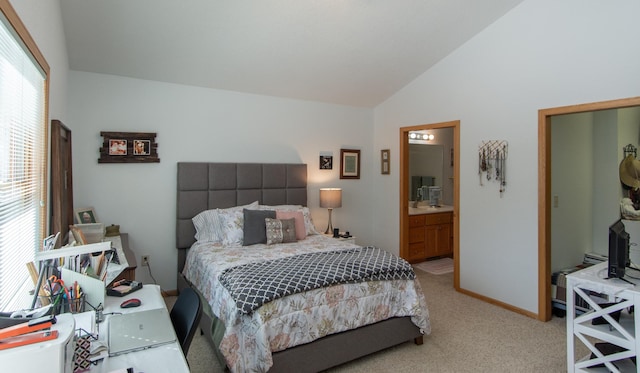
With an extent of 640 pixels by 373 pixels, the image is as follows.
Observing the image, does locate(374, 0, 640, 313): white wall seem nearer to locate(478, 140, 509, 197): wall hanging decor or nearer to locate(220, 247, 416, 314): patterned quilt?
locate(478, 140, 509, 197): wall hanging decor

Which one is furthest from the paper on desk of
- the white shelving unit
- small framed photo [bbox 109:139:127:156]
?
the white shelving unit

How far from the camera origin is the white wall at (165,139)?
138 inches

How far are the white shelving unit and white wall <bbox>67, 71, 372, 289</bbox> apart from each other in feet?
10.3

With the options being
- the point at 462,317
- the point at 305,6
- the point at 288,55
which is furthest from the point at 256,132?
the point at 462,317

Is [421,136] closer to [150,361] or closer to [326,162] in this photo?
[326,162]

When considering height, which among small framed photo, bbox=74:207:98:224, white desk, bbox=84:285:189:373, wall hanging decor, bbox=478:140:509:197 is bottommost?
white desk, bbox=84:285:189:373

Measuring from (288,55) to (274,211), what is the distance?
167cm

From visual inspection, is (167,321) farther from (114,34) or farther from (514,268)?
(514,268)

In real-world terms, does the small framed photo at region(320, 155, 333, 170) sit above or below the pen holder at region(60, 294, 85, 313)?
above

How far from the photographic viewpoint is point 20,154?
67.1 inches

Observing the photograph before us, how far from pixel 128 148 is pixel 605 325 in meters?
4.26

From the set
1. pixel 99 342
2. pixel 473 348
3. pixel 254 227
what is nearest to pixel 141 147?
pixel 254 227

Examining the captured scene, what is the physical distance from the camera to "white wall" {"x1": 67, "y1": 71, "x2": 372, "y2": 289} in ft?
11.5

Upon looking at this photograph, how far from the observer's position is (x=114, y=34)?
3049 millimetres
